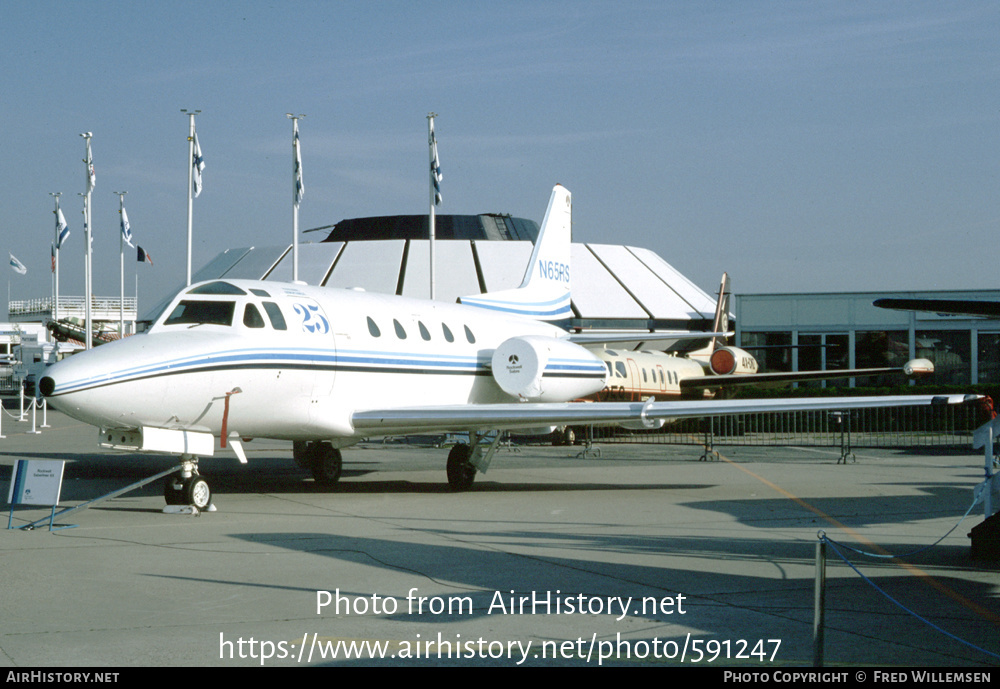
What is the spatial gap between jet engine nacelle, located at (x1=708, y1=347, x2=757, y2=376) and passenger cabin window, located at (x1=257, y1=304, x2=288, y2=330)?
2478 centimetres

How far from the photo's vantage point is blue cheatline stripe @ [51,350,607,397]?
40.0 ft

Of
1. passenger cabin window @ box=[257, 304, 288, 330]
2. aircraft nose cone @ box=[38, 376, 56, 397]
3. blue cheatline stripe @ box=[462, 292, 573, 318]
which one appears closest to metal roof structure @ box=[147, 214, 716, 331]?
blue cheatline stripe @ box=[462, 292, 573, 318]

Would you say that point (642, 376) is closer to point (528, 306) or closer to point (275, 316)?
point (528, 306)

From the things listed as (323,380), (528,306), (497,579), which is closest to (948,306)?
(497,579)

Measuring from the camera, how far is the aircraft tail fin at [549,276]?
22234 millimetres

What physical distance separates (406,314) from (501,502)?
161 inches

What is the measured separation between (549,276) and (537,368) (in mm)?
6198

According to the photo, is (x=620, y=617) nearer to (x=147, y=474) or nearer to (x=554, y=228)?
(x=147, y=474)

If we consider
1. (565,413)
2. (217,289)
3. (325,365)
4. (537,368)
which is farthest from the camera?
(537,368)

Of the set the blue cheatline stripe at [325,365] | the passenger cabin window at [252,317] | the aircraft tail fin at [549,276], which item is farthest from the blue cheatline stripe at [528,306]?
the passenger cabin window at [252,317]

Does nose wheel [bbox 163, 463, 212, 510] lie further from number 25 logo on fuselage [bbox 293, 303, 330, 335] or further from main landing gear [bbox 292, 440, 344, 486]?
main landing gear [bbox 292, 440, 344, 486]

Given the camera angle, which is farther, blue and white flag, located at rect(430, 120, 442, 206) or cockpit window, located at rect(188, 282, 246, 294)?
blue and white flag, located at rect(430, 120, 442, 206)

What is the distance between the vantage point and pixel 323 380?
1492 cm
